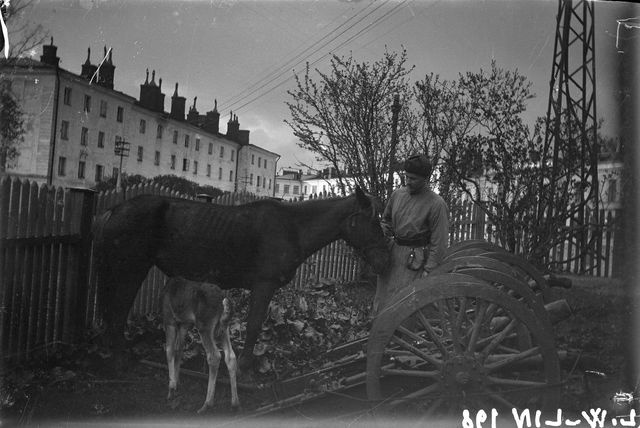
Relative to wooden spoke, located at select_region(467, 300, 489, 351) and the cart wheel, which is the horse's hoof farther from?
wooden spoke, located at select_region(467, 300, 489, 351)

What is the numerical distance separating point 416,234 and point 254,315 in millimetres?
1334

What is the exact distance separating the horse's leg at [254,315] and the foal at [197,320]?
202 mm

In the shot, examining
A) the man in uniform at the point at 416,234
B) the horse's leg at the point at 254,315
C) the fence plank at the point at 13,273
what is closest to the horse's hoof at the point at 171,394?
the horse's leg at the point at 254,315

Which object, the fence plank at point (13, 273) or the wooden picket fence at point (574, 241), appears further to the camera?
the wooden picket fence at point (574, 241)

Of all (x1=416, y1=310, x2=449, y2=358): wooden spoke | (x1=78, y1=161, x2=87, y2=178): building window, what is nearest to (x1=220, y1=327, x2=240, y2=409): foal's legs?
(x1=416, y1=310, x2=449, y2=358): wooden spoke

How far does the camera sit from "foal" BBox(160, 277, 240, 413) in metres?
3.31

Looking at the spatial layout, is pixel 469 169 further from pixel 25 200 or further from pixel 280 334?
pixel 25 200

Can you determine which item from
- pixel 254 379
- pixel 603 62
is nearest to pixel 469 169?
pixel 603 62

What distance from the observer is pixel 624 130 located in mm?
3316

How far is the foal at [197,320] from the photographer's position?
130 inches

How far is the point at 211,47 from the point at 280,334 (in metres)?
2.26

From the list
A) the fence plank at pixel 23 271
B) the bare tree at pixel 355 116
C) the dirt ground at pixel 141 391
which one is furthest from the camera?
the bare tree at pixel 355 116

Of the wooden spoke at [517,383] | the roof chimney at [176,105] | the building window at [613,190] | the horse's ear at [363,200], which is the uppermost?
the roof chimney at [176,105]

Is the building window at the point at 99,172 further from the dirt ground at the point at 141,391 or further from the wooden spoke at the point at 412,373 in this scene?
the wooden spoke at the point at 412,373
